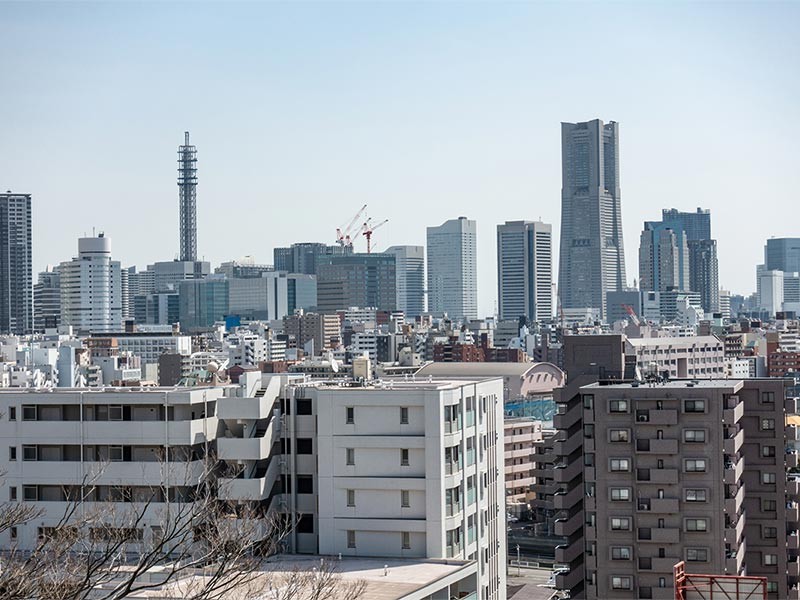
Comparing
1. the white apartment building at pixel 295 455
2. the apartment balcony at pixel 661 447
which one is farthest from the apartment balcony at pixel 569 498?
the white apartment building at pixel 295 455

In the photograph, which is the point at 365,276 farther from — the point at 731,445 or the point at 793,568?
the point at 731,445

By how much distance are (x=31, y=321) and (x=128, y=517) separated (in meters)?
151

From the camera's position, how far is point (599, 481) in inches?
894

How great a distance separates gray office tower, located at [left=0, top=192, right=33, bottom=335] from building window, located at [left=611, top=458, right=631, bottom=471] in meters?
144

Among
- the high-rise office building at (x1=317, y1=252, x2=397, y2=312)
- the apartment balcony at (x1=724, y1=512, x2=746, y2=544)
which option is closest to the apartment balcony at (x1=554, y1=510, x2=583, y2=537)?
the apartment balcony at (x1=724, y1=512, x2=746, y2=544)

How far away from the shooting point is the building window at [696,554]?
21.9m

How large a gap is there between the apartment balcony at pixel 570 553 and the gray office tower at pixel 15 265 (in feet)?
470

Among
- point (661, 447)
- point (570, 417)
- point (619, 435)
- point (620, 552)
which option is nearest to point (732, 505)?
point (661, 447)

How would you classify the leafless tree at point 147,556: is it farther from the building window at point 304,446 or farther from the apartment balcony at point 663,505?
the apartment balcony at point 663,505

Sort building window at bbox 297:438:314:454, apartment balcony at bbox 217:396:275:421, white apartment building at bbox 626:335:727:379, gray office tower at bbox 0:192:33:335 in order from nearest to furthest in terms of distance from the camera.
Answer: apartment balcony at bbox 217:396:275:421 < building window at bbox 297:438:314:454 < white apartment building at bbox 626:335:727:379 < gray office tower at bbox 0:192:33:335

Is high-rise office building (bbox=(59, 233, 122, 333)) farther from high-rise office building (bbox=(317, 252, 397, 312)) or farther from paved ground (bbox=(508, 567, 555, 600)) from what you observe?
paved ground (bbox=(508, 567, 555, 600))

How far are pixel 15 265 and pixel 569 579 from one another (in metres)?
150

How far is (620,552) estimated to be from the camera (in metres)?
22.5

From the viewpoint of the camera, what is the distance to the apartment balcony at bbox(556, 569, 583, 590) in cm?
2309
